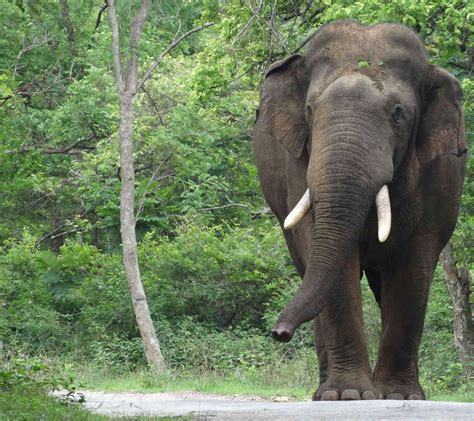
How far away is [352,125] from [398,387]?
8.83 feet

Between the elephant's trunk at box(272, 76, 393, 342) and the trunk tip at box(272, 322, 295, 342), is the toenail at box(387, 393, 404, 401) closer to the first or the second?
the elephant's trunk at box(272, 76, 393, 342)

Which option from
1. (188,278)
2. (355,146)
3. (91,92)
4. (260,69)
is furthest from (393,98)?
(91,92)

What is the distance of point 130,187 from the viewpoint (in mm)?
27109

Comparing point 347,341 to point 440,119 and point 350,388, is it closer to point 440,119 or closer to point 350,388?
point 350,388

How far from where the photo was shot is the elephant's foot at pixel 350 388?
11133 millimetres

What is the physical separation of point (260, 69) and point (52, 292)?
30.9 feet

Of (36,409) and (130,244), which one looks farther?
(130,244)

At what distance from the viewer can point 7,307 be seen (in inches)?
1106

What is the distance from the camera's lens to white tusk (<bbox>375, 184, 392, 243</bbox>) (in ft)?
35.5

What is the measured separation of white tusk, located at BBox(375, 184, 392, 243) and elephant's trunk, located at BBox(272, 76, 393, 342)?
0.07m

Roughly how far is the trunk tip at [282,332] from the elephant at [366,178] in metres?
0.74

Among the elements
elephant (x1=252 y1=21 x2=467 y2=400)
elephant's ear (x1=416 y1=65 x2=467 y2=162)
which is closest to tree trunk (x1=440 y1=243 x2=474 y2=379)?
elephant (x1=252 y1=21 x2=467 y2=400)

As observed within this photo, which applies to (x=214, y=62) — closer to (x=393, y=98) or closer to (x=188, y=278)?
(x=188, y=278)

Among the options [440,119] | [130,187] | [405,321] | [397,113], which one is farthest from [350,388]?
[130,187]
